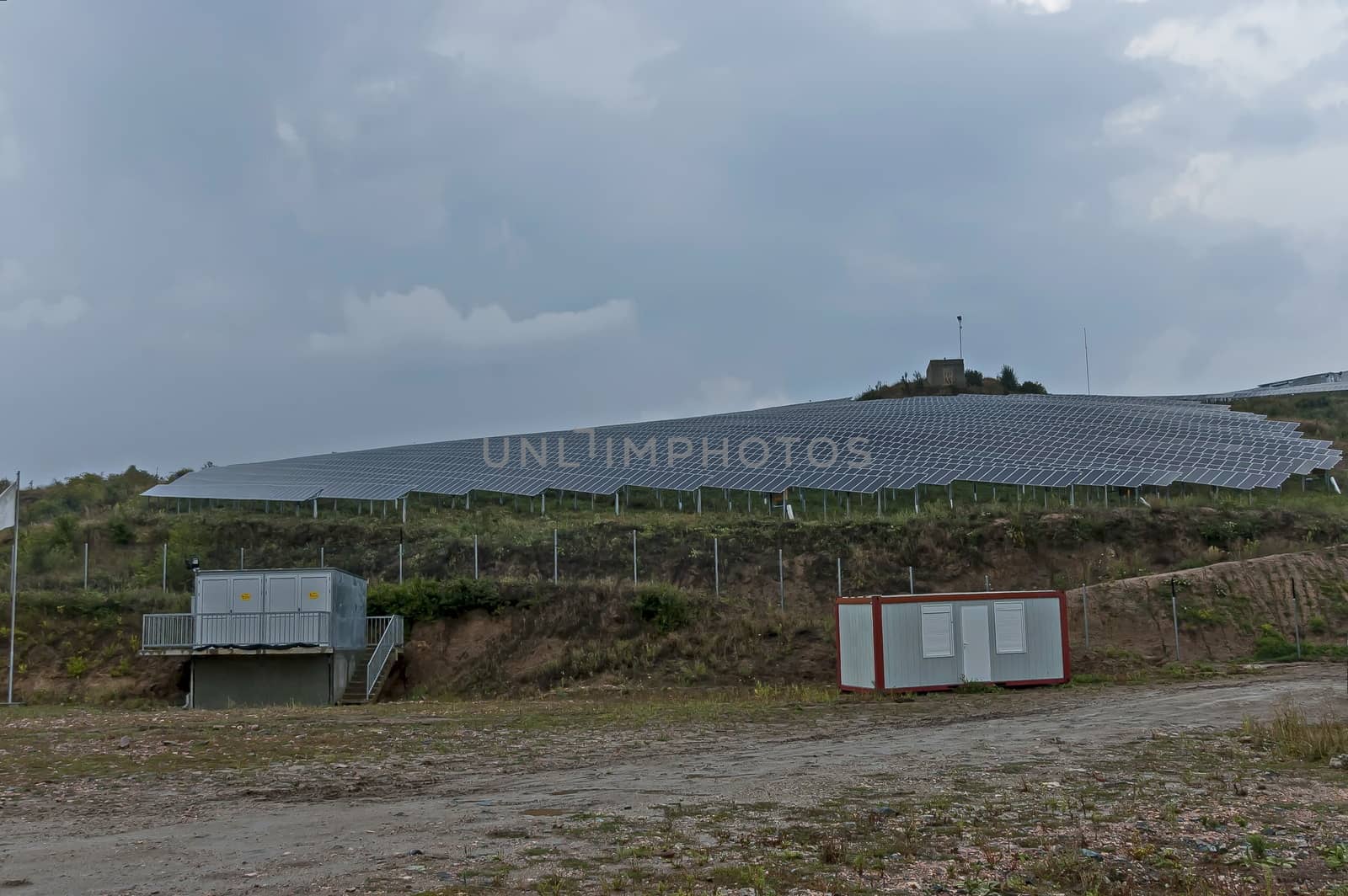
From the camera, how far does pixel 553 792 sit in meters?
12.8

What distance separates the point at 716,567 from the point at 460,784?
23.3 meters

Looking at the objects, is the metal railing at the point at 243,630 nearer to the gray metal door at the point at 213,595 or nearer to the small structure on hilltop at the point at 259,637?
the small structure on hilltop at the point at 259,637

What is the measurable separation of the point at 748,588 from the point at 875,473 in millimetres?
8645

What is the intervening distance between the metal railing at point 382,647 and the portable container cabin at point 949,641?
1149cm

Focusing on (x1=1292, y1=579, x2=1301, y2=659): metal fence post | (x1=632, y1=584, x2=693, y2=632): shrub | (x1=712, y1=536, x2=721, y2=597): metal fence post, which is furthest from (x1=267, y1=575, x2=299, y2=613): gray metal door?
(x1=1292, y1=579, x2=1301, y2=659): metal fence post

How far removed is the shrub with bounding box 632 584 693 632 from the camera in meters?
33.6

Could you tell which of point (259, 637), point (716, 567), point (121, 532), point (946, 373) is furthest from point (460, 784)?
point (946, 373)

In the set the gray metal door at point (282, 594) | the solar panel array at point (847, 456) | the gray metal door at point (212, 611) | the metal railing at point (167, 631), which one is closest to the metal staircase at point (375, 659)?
the gray metal door at point (282, 594)

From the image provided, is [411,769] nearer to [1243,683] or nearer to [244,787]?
[244,787]

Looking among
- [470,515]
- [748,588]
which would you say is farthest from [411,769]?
[470,515]

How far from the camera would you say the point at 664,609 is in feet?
111

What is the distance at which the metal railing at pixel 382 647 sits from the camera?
30.9m

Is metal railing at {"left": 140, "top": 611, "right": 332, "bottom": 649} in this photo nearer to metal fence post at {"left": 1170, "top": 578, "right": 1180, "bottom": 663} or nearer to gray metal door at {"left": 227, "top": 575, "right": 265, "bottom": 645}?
gray metal door at {"left": 227, "top": 575, "right": 265, "bottom": 645}

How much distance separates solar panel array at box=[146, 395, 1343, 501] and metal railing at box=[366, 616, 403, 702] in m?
15.3
